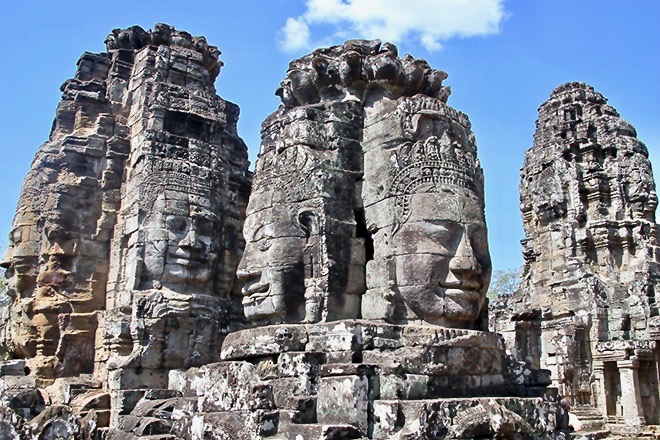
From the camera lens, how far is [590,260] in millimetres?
19594

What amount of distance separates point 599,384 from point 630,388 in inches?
29.7

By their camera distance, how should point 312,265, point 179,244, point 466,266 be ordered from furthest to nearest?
point 179,244 → point 312,265 → point 466,266

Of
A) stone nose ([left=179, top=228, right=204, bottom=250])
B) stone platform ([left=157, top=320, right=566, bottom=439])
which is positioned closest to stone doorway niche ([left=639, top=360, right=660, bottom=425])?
stone nose ([left=179, top=228, right=204, bottom=250])

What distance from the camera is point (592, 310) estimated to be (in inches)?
719

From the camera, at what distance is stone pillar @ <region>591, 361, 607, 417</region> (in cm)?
1797

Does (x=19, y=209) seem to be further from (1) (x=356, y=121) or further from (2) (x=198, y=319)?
(1) (x=356, y=121)

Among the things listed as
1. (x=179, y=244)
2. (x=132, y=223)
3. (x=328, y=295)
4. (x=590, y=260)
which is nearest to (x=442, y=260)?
(x=328, y=295)

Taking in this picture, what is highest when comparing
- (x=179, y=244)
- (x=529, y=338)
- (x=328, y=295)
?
(x=179, y=244)

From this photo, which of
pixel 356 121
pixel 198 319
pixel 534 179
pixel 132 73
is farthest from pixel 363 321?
pixel 534 179

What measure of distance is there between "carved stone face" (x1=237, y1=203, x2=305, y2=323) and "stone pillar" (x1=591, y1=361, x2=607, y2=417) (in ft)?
43.3

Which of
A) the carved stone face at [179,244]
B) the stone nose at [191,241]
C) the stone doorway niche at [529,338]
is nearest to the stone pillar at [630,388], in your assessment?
the stone doorway niche at [529,338]

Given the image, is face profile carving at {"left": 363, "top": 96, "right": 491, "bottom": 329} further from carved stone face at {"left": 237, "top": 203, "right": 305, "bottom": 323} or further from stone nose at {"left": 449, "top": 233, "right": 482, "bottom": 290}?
carved stone face at {"left": 237, "top": 203, "right": 305, "bottom": 323}

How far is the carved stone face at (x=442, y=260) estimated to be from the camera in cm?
709

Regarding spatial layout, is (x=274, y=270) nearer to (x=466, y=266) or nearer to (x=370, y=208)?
(x=370, y=208)
